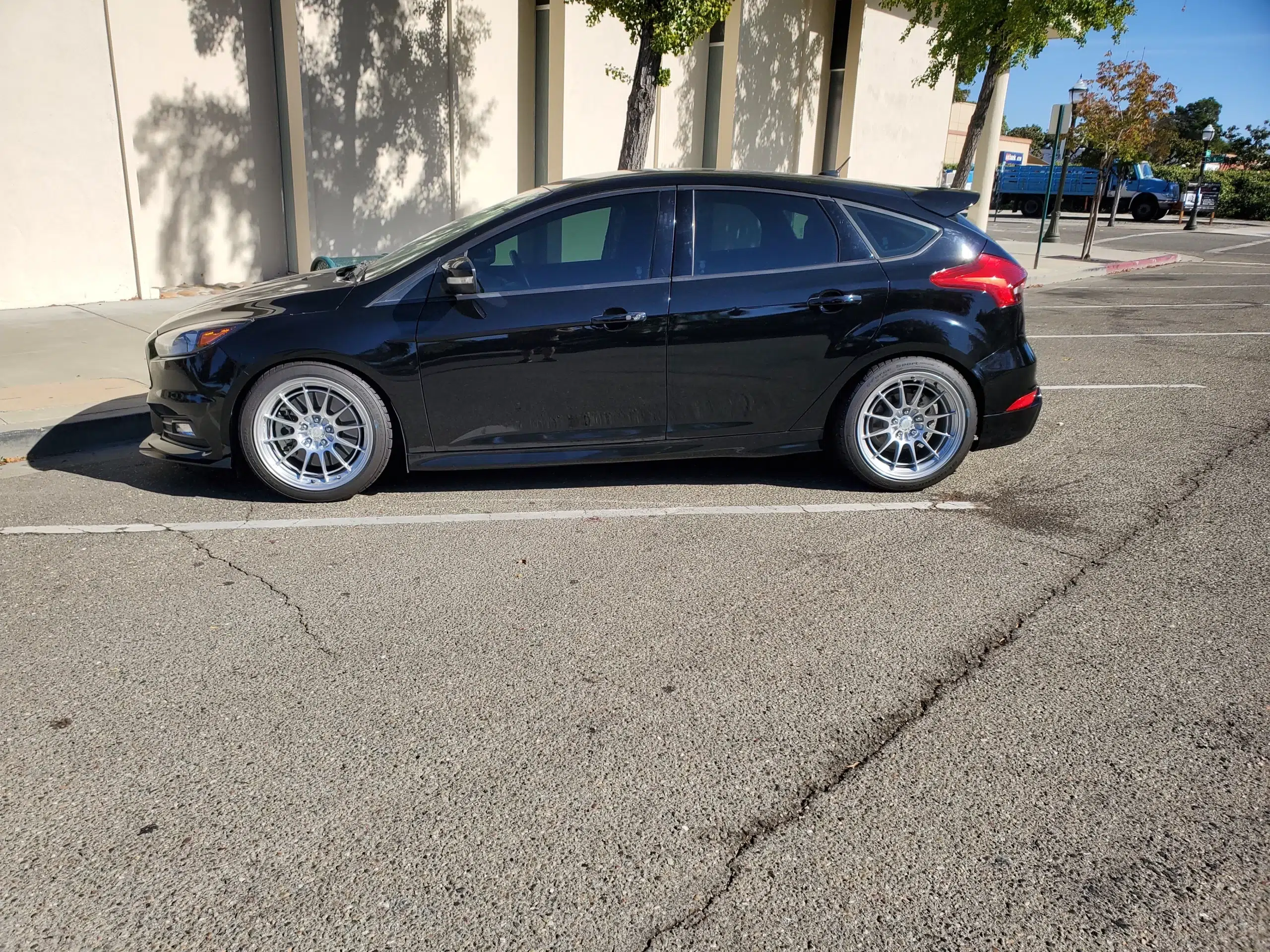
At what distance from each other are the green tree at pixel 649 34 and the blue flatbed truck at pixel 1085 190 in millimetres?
34321

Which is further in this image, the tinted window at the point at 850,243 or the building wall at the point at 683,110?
the building wall at the point at 683,110

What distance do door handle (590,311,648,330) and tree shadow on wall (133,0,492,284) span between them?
26.4ft

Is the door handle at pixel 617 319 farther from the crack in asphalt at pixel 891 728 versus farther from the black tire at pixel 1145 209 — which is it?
Answer: the black tire at pixel 1145 209

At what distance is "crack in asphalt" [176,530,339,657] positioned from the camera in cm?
373

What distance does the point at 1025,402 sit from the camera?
18.6 ft

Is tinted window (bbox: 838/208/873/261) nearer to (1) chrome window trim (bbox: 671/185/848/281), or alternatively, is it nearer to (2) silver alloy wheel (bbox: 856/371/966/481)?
(1) chrome window trim (bbox: 671/185/848/281)

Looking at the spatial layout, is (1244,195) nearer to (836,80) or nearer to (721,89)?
(836,80)

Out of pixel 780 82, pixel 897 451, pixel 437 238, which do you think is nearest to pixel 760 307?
pixel 897 451

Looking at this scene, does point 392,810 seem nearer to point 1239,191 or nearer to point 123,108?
point 123,108

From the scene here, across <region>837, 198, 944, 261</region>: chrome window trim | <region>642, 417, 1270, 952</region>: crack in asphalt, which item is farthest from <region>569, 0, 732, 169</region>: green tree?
<region>642, 417, 1270, 952</region>: crack in asphalt

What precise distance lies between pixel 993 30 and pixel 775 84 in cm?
402

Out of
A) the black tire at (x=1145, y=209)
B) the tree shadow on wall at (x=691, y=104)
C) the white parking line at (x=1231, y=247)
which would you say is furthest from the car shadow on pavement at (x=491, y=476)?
the black tire at (x=1145, y=209)

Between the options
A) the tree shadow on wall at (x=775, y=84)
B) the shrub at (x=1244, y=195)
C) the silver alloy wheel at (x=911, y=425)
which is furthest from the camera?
the shrub at (x=1244, y=195)

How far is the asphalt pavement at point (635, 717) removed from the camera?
2.45 meters
